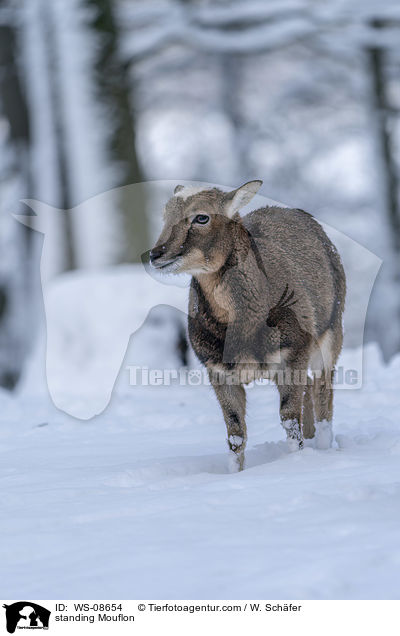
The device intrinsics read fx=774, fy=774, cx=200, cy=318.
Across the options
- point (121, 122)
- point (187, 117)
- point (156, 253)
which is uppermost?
point (187, 117)

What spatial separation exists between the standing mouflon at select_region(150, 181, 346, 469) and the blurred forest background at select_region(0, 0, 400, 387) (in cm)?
594

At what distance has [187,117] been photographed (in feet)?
49.3

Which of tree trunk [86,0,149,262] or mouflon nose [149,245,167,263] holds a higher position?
tree trunk [86,0,149,262]

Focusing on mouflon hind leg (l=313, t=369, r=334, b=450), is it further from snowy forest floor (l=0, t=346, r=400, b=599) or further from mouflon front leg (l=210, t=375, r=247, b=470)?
mouflon front leg (l=210, t=375, r=247, b=470)

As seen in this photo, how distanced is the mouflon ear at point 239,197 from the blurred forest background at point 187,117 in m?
6.04

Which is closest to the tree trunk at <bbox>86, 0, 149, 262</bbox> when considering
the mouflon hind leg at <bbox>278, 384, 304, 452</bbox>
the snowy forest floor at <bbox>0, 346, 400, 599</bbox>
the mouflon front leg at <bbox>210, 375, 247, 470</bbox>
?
the snowy forest floor at <bbox>0, 346, 400, 599</bbox>

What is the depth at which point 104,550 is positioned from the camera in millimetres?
2975

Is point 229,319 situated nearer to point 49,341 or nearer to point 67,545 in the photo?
point 67,545

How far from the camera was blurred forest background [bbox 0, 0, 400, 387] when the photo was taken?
11.8 m
